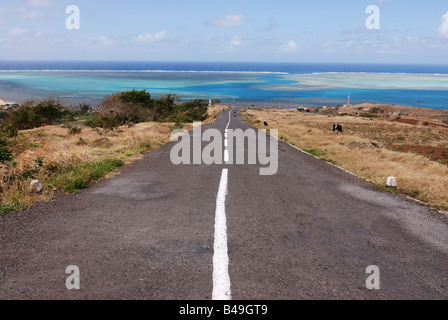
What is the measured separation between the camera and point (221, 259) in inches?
169

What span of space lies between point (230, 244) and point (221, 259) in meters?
0.51

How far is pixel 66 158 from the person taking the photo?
9.91 m

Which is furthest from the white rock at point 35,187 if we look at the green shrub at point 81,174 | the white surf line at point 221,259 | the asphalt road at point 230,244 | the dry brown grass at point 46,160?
the white surf line at point 221,259

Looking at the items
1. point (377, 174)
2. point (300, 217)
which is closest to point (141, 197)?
point (300, 217)

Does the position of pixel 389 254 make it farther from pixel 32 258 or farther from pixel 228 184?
pixel 32 258

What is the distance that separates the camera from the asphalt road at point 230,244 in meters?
3.65

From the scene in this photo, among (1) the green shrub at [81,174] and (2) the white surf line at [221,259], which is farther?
(1) the green shrub at [81,174]

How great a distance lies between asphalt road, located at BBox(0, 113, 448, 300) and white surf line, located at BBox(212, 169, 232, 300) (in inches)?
2.3

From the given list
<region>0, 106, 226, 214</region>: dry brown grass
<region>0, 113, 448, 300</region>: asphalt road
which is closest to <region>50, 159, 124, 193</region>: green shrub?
<region>0, 106, 226, 214</region>: dry brown grass

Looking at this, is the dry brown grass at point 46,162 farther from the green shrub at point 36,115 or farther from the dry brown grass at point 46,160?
the green shrub at point 36,115

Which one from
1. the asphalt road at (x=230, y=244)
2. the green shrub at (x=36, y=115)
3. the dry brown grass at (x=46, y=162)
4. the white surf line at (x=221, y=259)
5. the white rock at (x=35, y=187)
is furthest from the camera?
the green shrub at (x=36, y=115)

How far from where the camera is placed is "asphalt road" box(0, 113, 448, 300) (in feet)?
12.0

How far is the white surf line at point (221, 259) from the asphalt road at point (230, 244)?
0.19ft

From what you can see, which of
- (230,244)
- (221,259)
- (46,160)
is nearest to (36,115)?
(46,160)
